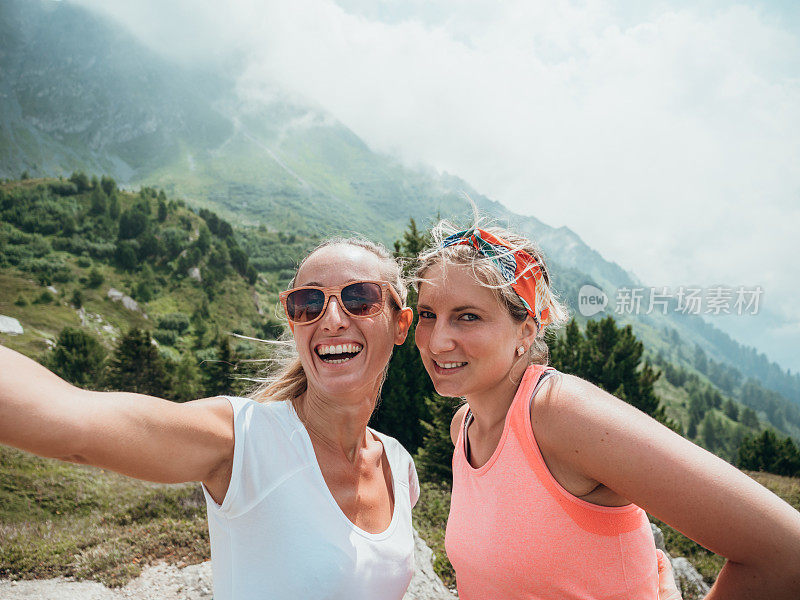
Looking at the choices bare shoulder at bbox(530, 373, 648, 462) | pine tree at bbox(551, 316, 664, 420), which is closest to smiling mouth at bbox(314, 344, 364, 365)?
bare shoulder at bbox(530, 373, 648, 462)

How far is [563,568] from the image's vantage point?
1823 millimetres

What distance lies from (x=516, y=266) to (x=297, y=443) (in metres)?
1.29

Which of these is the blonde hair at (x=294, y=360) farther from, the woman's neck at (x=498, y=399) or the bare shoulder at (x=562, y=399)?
the bare shoulder at (x=562, y=399)

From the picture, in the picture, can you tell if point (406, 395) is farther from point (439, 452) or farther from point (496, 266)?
point (496, 266)

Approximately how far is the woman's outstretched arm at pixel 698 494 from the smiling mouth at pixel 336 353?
118 centimetres

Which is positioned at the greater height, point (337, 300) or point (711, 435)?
point (711, 435)

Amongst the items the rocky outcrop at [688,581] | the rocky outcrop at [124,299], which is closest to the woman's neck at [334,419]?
the rocky outcrop at [688,581]

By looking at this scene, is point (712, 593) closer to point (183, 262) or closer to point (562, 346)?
point (562, 346)

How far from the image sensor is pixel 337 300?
246 cm

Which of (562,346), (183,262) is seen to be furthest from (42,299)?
(562,346)

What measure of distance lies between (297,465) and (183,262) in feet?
267

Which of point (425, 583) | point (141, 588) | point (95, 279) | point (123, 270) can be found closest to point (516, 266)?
point (425, 583)

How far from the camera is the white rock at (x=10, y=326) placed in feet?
127

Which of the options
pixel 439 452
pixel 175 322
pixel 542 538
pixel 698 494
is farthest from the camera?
pixel 175 322
